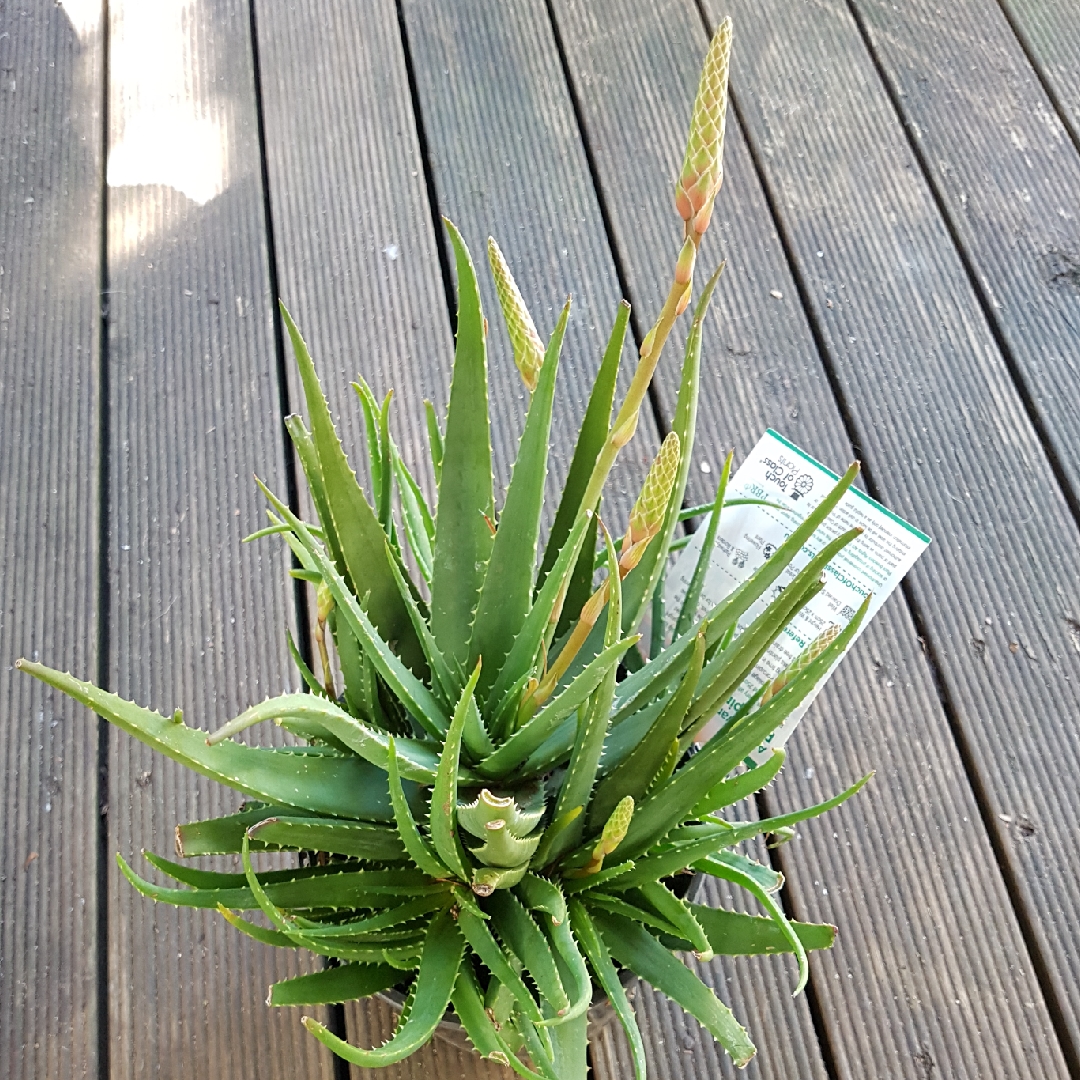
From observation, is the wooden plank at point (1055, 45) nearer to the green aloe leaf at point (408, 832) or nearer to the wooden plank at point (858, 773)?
the wooden plank at point (858, 773)

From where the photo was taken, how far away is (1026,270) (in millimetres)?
974

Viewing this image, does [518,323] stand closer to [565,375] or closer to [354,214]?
[565,375]

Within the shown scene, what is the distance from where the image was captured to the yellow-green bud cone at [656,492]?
0.34 m

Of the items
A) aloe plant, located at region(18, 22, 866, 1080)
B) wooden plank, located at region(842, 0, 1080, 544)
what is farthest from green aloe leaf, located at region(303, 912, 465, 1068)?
wooden plank, located at region(842, 0, 1080, 544)

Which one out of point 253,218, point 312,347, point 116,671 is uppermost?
point 253,218

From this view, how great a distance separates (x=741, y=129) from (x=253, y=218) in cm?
50

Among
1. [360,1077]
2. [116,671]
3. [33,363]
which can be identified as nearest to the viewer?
[360,1077]

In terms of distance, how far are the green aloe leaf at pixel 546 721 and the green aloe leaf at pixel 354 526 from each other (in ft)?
0.24

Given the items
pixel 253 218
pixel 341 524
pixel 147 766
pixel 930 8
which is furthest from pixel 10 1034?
pixel 930 8

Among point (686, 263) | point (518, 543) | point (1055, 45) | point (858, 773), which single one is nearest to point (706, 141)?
point (686, 263)

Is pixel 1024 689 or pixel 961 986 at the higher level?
pixel 1024 689

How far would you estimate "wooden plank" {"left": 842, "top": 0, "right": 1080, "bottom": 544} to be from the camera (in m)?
0.93

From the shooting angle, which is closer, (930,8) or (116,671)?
(116,671)

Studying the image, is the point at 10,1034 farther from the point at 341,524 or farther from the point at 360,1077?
the point at 341,524
